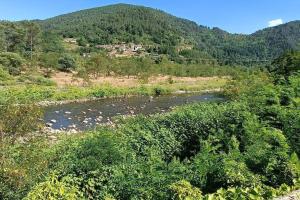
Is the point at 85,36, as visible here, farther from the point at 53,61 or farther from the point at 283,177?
the point at 283,177

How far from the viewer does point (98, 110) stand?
49.8m

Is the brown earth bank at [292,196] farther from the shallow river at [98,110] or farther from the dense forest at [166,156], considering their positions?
the shallow river at [98,110]

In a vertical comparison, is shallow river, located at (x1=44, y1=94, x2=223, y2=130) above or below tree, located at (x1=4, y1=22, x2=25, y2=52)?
below

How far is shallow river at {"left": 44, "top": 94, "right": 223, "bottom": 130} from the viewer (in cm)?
4103

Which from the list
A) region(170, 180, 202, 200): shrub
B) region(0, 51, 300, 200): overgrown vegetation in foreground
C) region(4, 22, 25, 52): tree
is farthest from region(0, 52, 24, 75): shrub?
region(170, 180, 202, 200): shrub

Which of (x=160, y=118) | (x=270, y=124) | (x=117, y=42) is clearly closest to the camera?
(x=270, y=124)

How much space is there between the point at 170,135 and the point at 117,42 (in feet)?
509

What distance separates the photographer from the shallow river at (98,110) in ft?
135

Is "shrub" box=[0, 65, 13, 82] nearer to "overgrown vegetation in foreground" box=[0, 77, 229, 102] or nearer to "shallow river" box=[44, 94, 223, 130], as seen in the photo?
"overgrown vegetation in foreground" box=[0, 77, 229, 102]

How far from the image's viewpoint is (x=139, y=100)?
6134 centimetres

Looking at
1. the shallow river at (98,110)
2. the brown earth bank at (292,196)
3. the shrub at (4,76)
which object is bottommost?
the shallow river at (98,110)

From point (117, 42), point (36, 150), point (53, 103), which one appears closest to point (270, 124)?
point (36, 150)

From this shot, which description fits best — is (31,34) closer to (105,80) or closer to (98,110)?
(105,80)

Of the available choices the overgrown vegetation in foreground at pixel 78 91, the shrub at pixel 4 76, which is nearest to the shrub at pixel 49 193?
the overgrown vegetation in foreground at pixel 78 91
